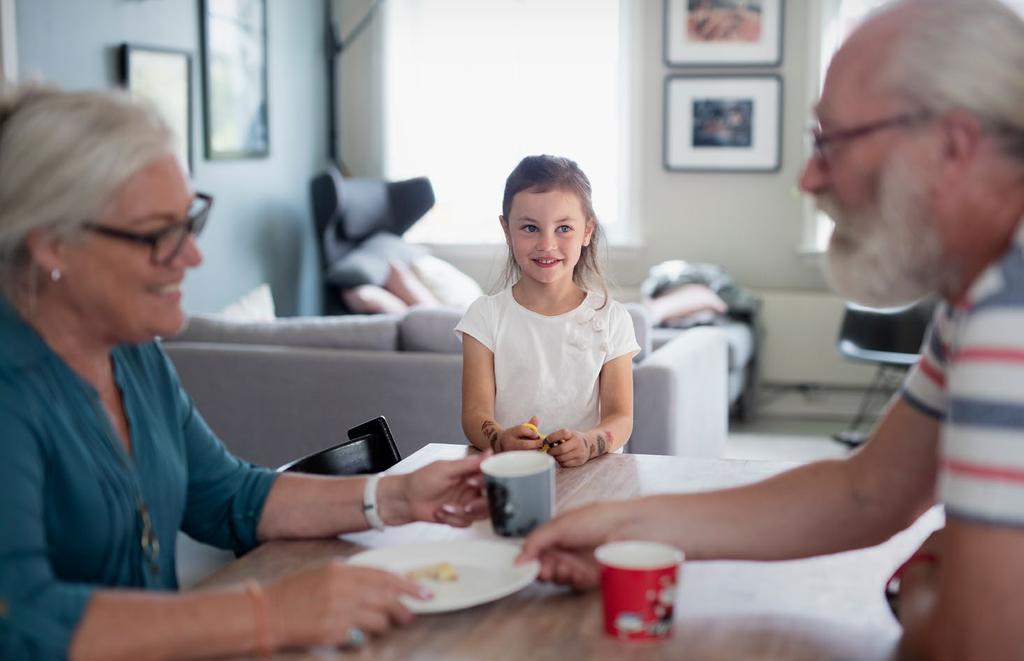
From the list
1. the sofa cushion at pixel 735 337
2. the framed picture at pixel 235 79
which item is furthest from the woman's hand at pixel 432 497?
the framed picture at pixel 235 79

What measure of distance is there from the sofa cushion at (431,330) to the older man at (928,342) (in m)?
2.24

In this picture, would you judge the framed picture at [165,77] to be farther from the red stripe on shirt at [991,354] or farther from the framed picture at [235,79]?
the red stripe on shirt at [991,354]

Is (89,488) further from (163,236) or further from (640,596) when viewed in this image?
(640,596)

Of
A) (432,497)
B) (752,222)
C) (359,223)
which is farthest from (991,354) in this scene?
(752,222)

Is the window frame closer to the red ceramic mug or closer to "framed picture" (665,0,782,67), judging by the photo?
the red ceramic mug

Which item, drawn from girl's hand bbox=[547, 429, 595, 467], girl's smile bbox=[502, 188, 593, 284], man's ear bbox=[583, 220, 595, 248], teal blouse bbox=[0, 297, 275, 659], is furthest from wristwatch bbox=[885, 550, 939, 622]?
man's ear bbox=[583, 220, 595, 248]

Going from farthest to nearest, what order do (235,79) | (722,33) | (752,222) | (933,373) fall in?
1. (752,222)
2. (722,33)
3. (235,79)
4. (933,373)

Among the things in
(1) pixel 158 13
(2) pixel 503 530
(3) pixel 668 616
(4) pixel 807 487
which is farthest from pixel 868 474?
(1) pixel 158 13

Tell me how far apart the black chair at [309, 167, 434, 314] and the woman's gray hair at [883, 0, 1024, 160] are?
14.7ft

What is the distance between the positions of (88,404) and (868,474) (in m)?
0.90

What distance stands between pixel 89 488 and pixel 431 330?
91.8 inches

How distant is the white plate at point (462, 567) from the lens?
1.26 m

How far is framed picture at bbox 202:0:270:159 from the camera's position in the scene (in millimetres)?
5184

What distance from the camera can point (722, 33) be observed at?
6.29 m
